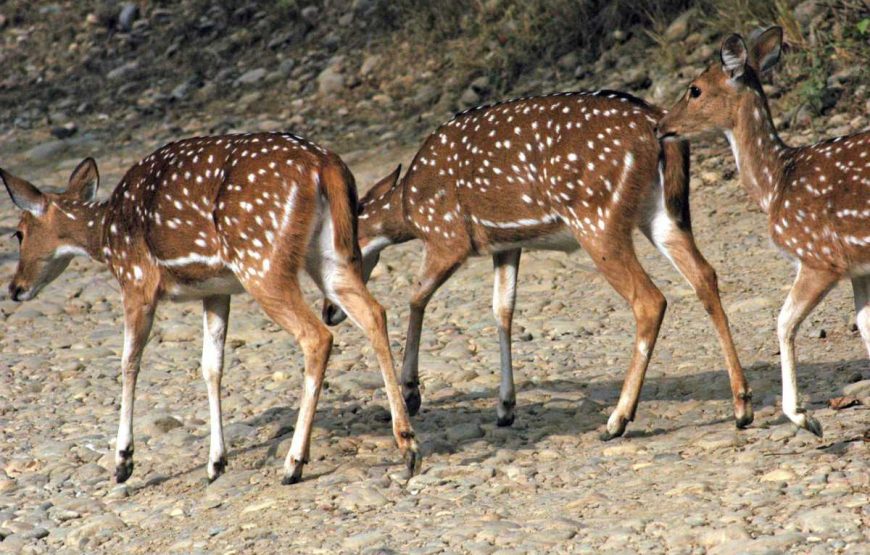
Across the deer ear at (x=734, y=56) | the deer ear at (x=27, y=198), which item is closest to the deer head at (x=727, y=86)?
the deer ear at (x=734, y=56)

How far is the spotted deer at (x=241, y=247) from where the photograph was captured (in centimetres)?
722

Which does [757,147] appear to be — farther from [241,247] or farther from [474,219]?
[241,247]

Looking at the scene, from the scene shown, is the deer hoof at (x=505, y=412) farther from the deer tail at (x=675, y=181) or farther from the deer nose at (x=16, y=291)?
the deer nose at (x=16, y=291)

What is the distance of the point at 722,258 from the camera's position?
1099 centimetres

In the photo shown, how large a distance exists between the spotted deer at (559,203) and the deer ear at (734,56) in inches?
19.0

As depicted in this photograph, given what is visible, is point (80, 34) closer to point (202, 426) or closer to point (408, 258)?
point (408, 258)

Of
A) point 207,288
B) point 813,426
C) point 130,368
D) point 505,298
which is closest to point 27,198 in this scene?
point 130,368

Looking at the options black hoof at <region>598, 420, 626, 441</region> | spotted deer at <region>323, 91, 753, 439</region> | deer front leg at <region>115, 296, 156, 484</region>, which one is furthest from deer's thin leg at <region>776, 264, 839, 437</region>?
deer front leg at <region>115, 296, 156, 484</region>

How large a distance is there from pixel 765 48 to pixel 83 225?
405cm

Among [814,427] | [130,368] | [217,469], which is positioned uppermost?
[130,368]

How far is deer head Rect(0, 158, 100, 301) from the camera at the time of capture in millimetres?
8406

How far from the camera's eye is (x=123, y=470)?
761 cm

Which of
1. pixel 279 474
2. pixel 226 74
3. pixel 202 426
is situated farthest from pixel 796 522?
pixel 226 74

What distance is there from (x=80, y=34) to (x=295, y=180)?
11807mm
